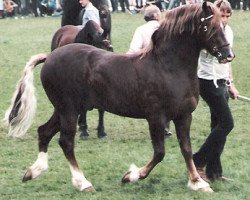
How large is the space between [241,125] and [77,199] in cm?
476

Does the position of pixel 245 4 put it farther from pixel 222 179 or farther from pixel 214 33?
pixel 214 33

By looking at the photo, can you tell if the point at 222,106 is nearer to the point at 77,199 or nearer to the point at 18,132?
the point at 77,199

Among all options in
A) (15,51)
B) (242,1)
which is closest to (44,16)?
(242,1)

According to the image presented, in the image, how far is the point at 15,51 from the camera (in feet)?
72.5

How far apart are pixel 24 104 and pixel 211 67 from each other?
2.09 meters

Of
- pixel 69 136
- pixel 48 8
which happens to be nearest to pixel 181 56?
pixel 69 136

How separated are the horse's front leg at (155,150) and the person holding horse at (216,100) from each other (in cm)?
66

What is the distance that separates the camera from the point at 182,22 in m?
7.12

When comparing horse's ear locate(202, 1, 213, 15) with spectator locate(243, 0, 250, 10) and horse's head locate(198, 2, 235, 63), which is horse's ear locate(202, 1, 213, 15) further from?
spectator locate(243, 0, 250, 10)

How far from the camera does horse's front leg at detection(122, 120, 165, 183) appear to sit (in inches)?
283

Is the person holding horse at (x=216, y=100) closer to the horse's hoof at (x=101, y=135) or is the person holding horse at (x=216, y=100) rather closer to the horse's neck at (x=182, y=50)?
the horse's neck at (x=182, y=50)

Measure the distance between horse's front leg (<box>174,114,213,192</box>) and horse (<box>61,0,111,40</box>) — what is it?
4.08m

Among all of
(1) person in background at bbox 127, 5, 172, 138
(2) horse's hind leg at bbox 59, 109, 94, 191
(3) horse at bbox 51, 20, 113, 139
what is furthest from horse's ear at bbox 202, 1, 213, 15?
(3) horse at bbox 51, 20, 113, 139

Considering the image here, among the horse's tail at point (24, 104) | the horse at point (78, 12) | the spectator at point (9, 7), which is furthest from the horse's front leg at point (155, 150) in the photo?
the spectator at point (9, 7)
